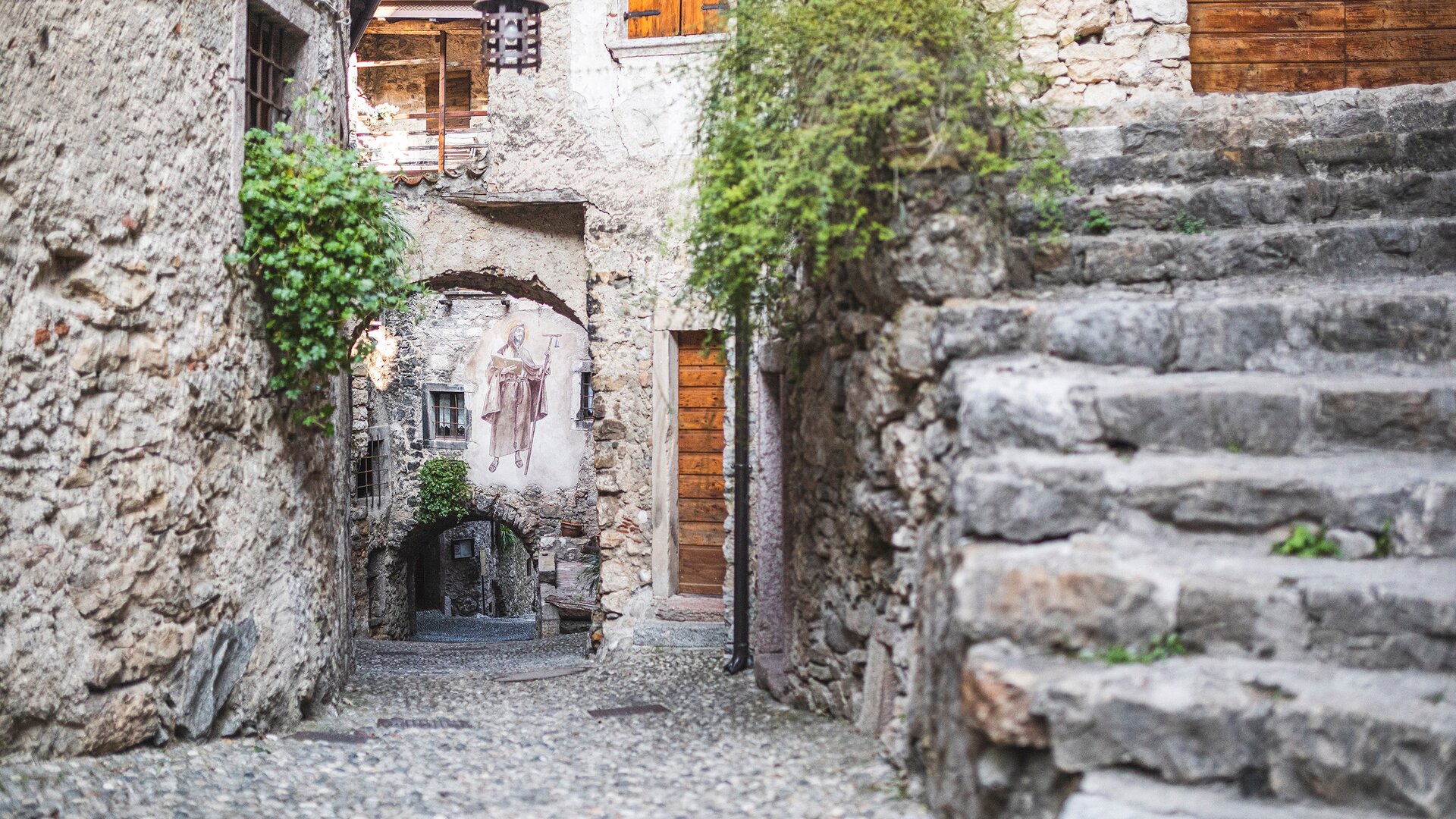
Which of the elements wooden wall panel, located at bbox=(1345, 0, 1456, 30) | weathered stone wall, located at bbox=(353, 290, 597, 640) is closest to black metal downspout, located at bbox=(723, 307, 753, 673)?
wooden wall panel, located at bbox=(1345, 0, 1456, 30)

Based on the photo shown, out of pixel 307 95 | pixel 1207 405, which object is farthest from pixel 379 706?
pixel 1207 405

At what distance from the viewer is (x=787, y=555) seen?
17.7 feet

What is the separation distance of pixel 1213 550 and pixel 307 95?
4484 millimetres

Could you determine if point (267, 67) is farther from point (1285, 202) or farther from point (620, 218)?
point (1285, 202)

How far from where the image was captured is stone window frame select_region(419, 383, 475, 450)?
670 inches

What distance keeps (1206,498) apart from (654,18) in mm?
7007

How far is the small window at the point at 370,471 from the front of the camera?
16.1m

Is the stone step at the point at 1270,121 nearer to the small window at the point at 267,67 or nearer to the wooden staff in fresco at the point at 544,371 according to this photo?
the small window at the point at 267,67

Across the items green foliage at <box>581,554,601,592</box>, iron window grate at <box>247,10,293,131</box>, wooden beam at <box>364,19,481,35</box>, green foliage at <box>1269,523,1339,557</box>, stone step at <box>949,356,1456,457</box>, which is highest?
wooden beam at <box>364,19,481,35</box>

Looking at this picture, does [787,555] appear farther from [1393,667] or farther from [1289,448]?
[1393,667]

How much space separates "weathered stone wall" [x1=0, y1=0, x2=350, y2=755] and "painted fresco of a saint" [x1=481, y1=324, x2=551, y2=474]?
11994mm

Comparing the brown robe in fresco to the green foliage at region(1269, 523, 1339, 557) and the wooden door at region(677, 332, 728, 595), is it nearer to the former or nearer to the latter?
the wooden door at region(677, 332, 728, 595)

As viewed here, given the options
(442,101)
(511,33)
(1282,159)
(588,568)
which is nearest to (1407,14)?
(1282,159)

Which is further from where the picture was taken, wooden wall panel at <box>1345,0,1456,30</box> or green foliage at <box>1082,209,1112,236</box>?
wooden wall panel at <box>1345,0,1456,30</box>
